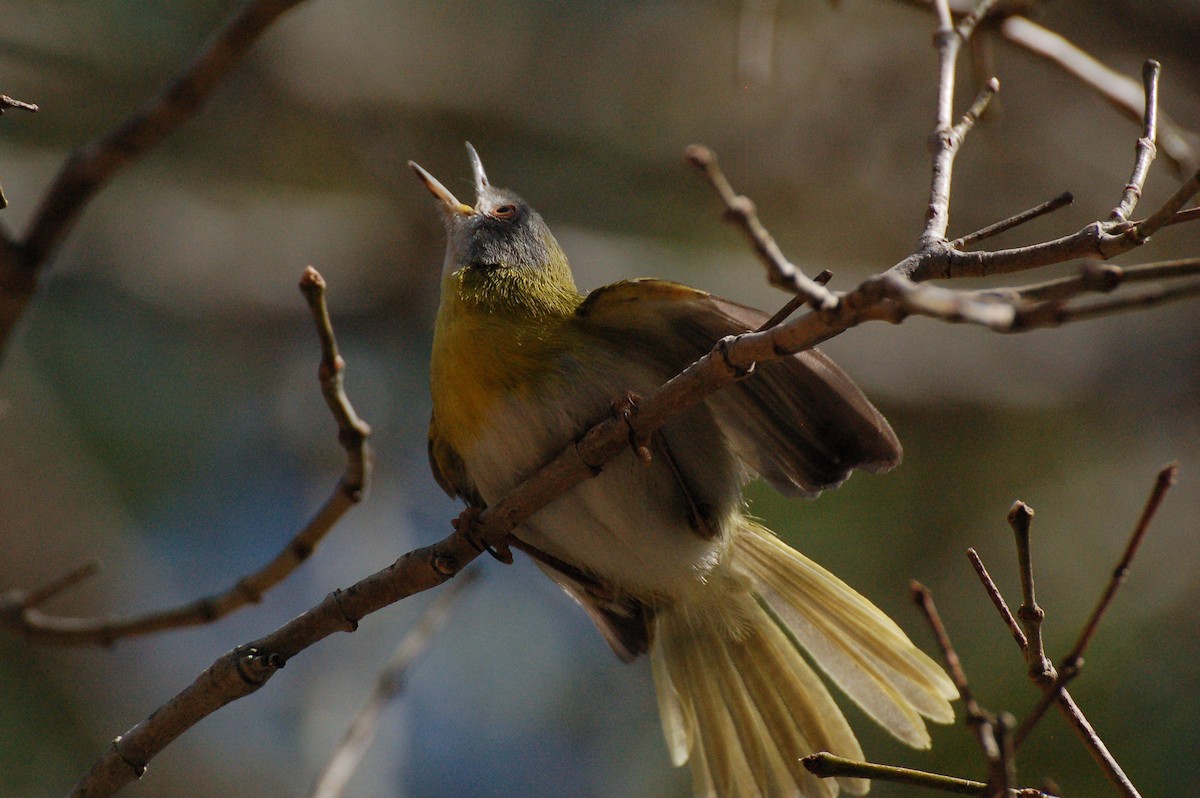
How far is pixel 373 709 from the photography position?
3402 mm

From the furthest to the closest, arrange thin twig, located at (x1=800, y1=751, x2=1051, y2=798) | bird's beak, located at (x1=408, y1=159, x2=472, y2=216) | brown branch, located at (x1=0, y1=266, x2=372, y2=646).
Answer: bird's beak, located at (x1=408, y1=159, x2=472, y2=216), brown branch, located at (x1=0, y1=266, x2=372, y2=646), thin twig, located at (x1=800, y1=751, x2=1051, y2=798)

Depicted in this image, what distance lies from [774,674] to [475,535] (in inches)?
55.0

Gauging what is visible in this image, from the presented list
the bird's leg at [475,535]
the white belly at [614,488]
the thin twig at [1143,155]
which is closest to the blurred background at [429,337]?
the white belly at [614,488]

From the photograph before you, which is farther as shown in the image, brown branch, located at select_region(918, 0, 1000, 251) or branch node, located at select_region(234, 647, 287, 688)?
branch node, located at select_region(234, 647, 287, 688)

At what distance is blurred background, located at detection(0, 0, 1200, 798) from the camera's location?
6.48 metres

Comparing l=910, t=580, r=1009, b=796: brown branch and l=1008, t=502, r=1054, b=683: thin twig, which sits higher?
l=1008, t=502, r=1054, b=683: thin twig

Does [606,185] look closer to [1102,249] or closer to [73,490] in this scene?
[73,490]

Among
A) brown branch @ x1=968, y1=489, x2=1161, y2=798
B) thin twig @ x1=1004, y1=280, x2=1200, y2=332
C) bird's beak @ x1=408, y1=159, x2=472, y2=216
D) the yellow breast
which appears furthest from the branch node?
bird's beak @ x1=408, y1=159, x2=472, y2=216

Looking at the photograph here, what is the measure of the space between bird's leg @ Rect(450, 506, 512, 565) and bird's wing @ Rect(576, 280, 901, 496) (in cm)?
71

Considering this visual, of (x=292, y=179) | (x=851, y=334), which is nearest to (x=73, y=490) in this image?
(x=292, y=179)

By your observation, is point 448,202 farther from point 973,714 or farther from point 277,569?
point 973,714

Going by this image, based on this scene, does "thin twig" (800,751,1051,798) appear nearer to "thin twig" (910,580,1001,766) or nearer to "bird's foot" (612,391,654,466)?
"thin twig" (910,580,1001,766)

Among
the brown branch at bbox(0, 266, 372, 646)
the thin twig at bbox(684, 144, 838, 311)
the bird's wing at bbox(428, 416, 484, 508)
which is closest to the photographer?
the thin twig at bbox(684, 144, 838, 311)

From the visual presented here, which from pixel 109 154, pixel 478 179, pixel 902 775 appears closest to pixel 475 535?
pixel 902 775
